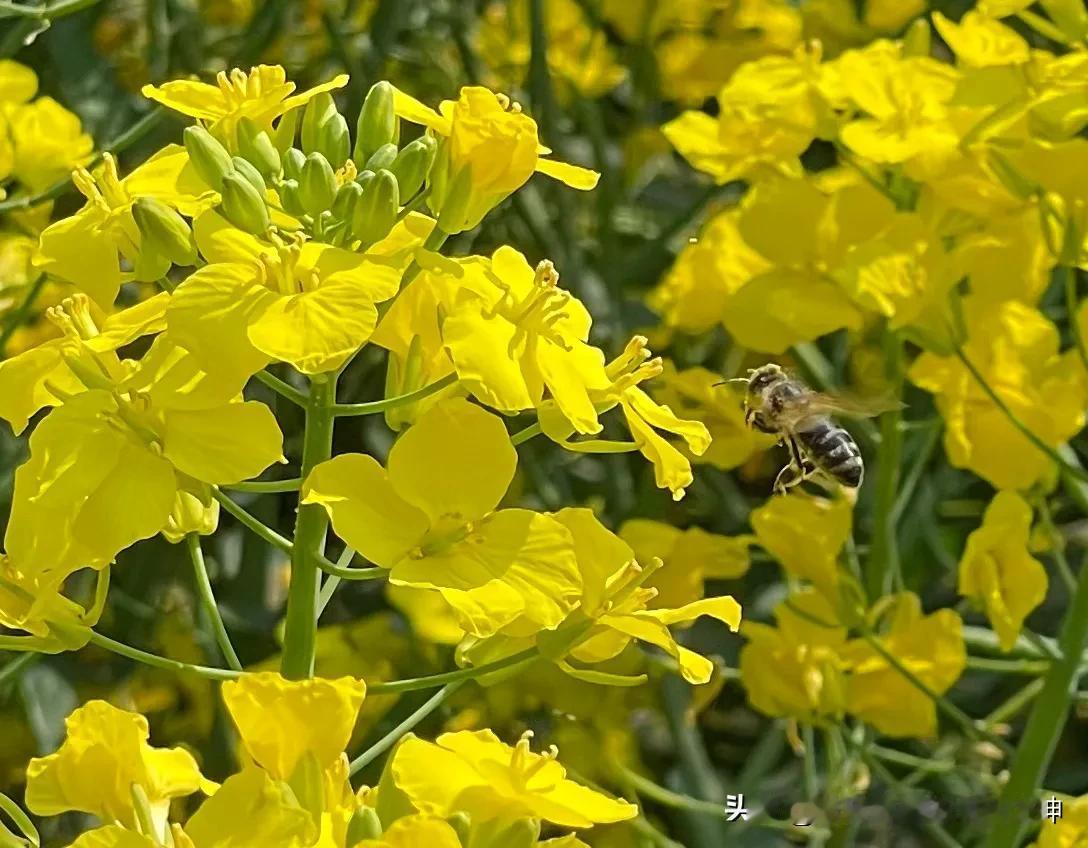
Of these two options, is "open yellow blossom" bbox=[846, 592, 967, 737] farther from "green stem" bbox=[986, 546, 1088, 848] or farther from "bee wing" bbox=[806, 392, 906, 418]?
"bee wing" bbox=[806, 392, 906, 418]

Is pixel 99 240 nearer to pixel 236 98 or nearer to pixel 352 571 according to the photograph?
pixel 236 98

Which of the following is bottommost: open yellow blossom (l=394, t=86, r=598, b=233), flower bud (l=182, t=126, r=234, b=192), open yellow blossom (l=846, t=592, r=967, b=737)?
open yellow blossom (l=846, t=592, r=967, b=737)

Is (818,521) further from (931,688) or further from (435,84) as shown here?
(435,84)

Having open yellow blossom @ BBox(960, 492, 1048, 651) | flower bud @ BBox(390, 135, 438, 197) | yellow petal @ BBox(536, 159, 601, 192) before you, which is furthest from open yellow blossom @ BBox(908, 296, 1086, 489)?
flower bud @ BBox(390, 135, 438, 197)

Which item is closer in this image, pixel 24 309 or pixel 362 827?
pixel 362 827

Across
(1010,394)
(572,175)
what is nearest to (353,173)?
(572,175)

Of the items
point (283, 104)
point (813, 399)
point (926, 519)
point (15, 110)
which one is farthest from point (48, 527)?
point (926, 519)
